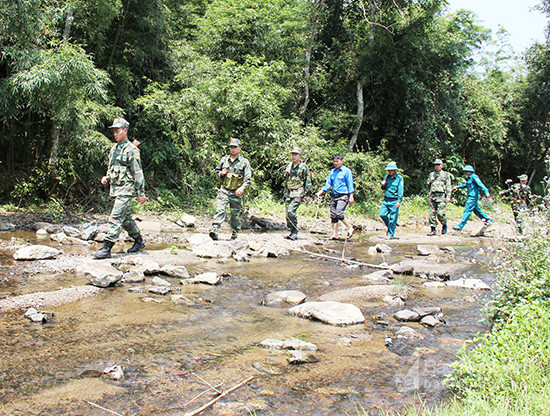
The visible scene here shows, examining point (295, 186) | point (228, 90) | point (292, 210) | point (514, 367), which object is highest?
point (228, 90)

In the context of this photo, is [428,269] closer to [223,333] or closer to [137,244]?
[223,333]

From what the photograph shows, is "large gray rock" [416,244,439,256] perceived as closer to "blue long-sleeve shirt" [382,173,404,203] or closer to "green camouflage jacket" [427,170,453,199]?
"blue long-sleeve shirt" [382,173,404,203]

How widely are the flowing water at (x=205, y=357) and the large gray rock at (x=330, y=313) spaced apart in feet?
0.32

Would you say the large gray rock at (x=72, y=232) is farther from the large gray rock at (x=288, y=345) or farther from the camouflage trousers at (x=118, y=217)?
the large gray rock at (x=288, y=345)

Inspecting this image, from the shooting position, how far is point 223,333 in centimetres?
399

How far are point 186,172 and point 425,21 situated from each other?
11474 millimetres

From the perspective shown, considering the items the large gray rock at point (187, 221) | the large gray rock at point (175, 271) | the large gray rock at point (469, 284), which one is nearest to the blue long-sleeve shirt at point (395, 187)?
the large gray rock at point (469, 284)

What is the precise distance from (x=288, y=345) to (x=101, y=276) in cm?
261

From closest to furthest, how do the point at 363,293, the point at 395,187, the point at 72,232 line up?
1. the point at 363,293
2. the point at 72,232
3. the point at 395,187

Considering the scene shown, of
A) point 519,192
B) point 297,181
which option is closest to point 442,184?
point 297,181

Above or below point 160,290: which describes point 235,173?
above

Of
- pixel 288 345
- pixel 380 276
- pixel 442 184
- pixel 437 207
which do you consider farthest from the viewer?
pixel 437 207

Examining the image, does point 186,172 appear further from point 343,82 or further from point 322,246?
point 343,82

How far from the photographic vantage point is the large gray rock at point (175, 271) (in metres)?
6.04
